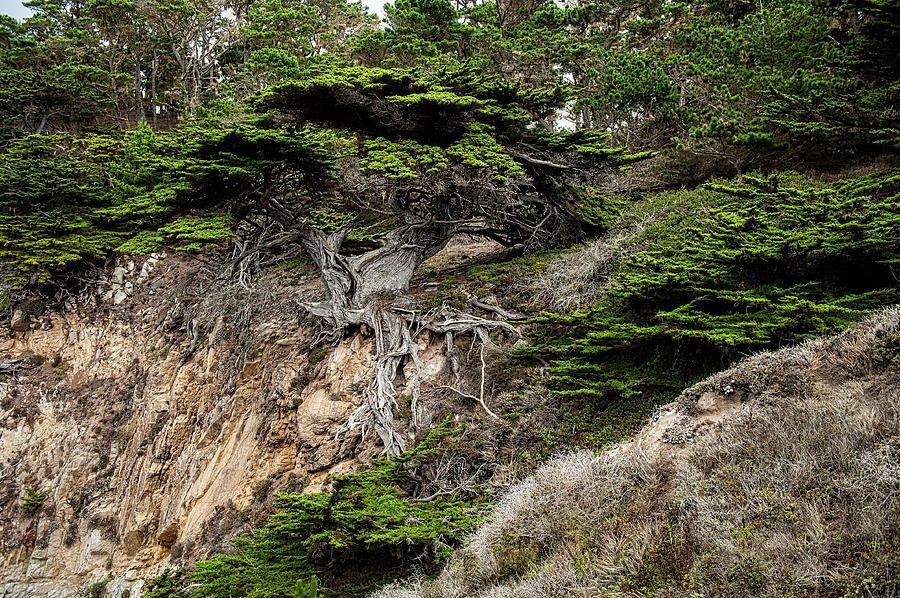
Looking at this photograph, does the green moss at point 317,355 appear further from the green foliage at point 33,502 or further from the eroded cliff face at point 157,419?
the green foliage at point 33,502

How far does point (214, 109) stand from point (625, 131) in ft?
36.5

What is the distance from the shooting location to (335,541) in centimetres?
468

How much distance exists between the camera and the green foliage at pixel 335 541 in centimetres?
479

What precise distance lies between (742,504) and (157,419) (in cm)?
1244

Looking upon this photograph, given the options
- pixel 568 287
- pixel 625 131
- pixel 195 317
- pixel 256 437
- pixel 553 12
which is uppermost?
pixel 553 12

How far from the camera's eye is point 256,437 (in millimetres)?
9672

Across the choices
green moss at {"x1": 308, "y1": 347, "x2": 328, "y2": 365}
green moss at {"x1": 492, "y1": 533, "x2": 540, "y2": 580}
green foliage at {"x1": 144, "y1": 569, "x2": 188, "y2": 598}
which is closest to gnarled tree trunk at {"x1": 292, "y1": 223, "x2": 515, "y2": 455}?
green moss at {"x1": 308, "y1": 347, "x2": 328, "y2": 365}

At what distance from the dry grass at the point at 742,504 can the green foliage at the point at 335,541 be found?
1.49ft

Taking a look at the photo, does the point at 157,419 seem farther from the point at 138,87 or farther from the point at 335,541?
the point at 138,87

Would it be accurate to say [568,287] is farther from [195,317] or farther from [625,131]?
[195,317]

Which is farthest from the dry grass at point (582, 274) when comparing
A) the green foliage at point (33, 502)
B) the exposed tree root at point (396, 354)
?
the green foliage at point (33, 502)

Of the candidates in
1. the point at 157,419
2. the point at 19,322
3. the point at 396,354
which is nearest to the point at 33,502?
the point at 157,419

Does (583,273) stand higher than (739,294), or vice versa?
(583,273)

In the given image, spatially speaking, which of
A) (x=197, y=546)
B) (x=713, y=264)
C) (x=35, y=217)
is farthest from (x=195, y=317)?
(x=713, y=264)
